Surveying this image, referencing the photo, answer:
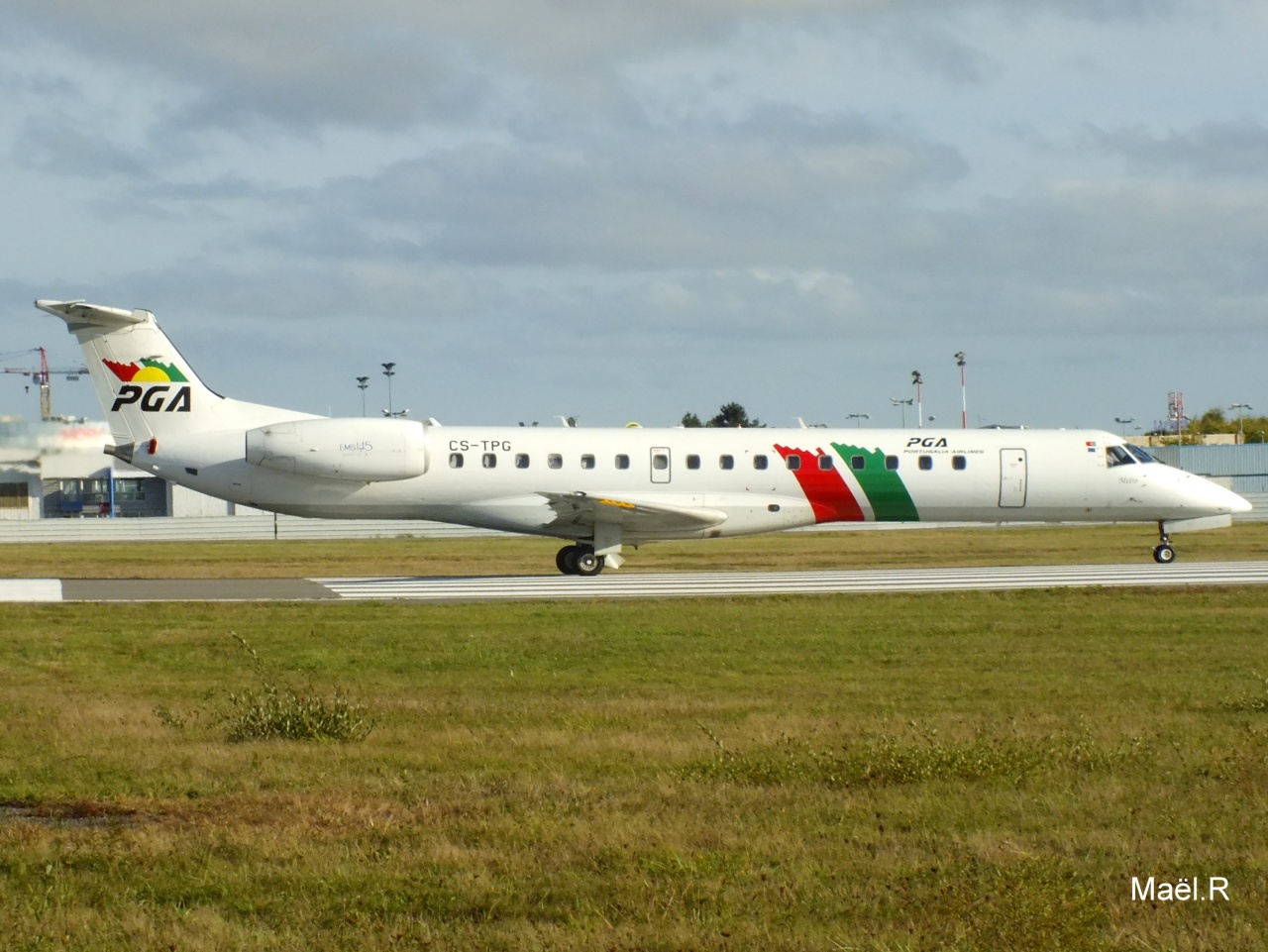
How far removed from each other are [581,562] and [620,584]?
9.88 ft

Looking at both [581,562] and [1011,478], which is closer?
[581,562]

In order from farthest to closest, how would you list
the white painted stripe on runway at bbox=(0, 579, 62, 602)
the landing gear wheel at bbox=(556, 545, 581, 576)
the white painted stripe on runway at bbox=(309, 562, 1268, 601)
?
Result: the landing gear wheel at bbox=(556, 545, 581, 576)
the white painted stripe on runway at bbox=(309, 562, 1268, 601)
the white painted stripe on runway at bbox=(0, 579, 62, 602)

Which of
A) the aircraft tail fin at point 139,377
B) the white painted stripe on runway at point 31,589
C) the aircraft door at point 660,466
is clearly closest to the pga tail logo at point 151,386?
the aircraft tail fin at point 139,377

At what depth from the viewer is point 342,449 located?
2789cm

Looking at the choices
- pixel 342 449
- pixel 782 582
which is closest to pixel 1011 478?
pixel 782 582

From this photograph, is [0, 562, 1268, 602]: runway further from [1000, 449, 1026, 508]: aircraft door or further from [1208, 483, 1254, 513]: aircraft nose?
[1000, 449, 1026, 508]: aircraft door

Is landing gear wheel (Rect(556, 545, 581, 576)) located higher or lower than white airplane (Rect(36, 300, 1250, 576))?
lower

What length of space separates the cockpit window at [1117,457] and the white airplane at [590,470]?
0.04 metres

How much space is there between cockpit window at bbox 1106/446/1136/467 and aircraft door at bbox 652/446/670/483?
32.8 ft

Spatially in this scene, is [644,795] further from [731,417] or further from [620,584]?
[731,417]

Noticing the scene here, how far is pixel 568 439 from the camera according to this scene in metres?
29.4

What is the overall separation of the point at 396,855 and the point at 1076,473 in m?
26.4


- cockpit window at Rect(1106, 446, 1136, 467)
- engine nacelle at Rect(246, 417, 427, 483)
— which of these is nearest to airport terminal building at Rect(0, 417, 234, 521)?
engine nacelle at Rect(246, 417, 427, 483)

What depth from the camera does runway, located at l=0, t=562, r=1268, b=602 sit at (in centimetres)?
2409
